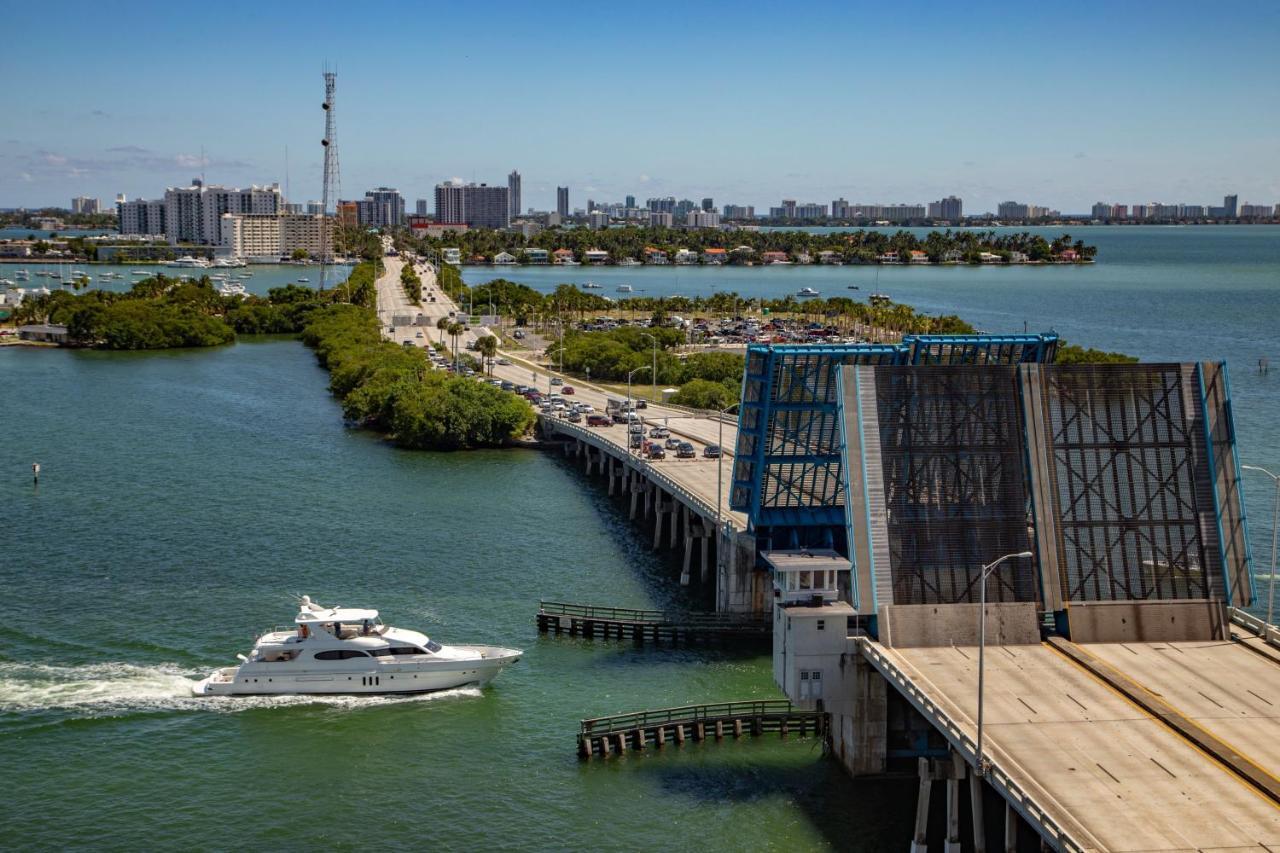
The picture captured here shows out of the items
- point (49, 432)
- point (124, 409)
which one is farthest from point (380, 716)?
point (124, 409)

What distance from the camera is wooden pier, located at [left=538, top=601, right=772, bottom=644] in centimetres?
6269

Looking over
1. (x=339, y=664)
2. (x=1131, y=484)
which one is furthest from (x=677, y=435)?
(x=1131, y=484)

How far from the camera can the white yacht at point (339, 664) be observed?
55.1m

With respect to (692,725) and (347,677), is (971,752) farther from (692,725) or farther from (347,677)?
(347,677)

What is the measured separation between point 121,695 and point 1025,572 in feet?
112

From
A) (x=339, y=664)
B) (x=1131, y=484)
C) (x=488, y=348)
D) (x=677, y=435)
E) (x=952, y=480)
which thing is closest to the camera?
(x=952, y=480)

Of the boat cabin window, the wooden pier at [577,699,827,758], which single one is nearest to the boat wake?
the boat cabin window

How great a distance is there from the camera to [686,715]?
5169 cm

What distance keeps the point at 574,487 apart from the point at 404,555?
23.3 meters

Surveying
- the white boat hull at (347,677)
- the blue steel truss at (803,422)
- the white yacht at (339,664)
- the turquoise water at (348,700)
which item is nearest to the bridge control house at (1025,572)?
the turquoise water at (348,700)

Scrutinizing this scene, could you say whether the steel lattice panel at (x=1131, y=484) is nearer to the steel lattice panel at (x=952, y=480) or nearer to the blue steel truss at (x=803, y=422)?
the steel lattice panel at (x=952, y=480)

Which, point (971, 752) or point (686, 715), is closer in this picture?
point (971, 752)

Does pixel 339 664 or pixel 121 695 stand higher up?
pixel 339 664

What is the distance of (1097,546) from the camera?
171ft
